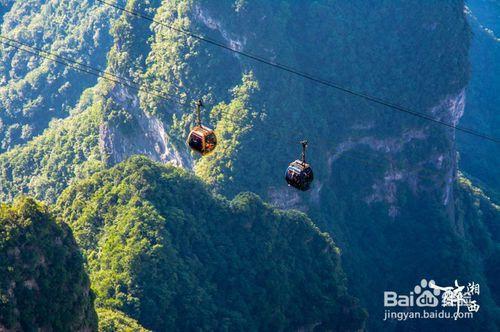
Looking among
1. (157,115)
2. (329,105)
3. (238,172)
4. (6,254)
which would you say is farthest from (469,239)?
(6,254)

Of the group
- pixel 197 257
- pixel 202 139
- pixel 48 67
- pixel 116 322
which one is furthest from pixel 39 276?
pixel 48 67

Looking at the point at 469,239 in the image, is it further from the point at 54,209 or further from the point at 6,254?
the point at 6,254

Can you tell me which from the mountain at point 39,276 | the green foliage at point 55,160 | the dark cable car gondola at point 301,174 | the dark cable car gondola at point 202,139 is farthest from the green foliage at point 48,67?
the dark cable car gondola at point 301,174

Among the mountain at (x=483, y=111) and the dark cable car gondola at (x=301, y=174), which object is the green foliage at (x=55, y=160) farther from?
the mountain at (x=483, y=111)

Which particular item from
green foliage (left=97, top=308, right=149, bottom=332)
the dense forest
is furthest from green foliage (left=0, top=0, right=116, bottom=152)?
green foliage (left=97, top=308, right=149, bottom=332)

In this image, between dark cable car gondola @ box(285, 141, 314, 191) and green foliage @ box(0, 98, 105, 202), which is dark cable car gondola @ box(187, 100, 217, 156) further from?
green foliage @ box(0, 98, 105, 202)

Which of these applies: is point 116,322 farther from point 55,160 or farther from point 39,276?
point 55,160
